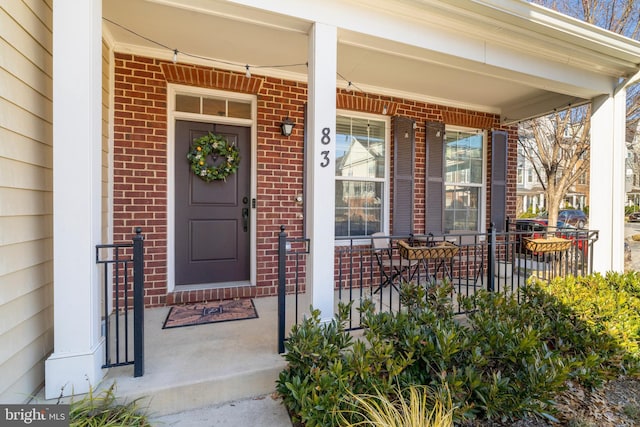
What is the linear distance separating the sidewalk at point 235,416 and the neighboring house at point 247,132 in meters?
0.54

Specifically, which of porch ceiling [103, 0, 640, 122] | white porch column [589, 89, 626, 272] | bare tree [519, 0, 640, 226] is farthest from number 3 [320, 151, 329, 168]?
bare tree [519, 0, 640, 226]

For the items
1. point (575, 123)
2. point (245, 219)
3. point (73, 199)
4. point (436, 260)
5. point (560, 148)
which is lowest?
point (436, 260)

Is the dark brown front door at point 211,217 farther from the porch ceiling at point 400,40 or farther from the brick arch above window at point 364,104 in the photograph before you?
the brick arch above window at point 364,104

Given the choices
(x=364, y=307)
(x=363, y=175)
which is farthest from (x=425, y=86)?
(x=364, y=307)

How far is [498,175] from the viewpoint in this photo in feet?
16.1

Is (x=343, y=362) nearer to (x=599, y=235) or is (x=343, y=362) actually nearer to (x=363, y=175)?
(x=363, y=175)

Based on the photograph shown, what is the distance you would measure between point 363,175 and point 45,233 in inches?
131

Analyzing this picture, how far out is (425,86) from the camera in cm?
407

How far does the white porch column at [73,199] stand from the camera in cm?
176

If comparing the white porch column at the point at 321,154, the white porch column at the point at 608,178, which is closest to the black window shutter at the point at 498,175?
the white porch column at the point at 608,178

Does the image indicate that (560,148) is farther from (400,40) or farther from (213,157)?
(213,157)

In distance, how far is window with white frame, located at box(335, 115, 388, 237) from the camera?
417 cm

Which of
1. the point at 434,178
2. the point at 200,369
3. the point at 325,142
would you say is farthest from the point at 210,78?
the point at 434,178

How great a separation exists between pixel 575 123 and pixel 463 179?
3.25 m
